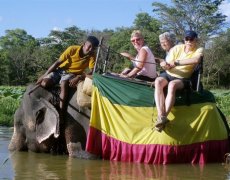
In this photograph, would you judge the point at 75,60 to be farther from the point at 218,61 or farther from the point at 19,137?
the point at 218,61

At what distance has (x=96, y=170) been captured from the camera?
7.30m

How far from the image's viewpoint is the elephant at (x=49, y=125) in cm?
844

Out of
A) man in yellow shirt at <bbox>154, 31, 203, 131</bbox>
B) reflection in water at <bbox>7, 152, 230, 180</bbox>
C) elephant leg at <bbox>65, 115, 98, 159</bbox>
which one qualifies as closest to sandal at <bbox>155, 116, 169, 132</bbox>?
man in yellow shirt at <bbox>154, 31, 203, 131</bbox>

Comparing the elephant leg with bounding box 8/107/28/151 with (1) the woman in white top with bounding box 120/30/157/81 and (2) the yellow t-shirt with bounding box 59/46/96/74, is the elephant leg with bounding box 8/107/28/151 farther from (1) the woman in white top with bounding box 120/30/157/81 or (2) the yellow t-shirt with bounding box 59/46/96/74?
(1) the woman in white top with bounding box 120/30/157/81

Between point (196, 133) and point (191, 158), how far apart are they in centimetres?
38

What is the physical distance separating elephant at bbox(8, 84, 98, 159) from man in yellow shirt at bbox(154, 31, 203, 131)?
1.49m

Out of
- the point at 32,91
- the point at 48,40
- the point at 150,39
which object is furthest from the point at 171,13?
the point at 32,91

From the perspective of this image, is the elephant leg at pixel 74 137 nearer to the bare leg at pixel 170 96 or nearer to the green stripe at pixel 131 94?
the green stripe at pixel 131 94

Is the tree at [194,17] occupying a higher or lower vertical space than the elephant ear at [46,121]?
higher

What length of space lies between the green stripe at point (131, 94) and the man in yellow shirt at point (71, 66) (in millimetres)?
559

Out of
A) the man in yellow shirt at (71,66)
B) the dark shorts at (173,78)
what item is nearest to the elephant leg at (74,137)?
the man in yellow shirt at (71,66)

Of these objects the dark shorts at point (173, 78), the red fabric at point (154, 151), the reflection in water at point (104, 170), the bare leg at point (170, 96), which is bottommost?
the reflection in water at point (104, 170)

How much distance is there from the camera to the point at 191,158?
7.82 m

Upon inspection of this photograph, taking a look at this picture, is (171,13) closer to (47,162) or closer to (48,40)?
(48,40)
